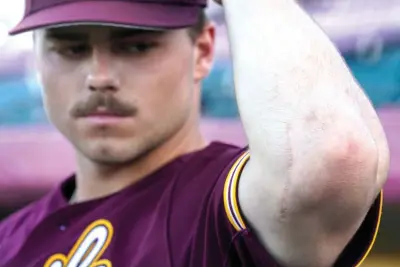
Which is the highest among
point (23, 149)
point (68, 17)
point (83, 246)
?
point (68, 17)

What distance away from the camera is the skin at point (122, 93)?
1071mm

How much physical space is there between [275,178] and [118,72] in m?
0.36

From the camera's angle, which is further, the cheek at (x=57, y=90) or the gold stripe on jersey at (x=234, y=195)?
the cheek at (x=57, y=90)

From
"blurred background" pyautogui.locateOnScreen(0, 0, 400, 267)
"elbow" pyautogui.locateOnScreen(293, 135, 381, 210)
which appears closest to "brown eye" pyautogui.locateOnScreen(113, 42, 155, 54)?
"elbow" pyautogui.locateOnScreen(293, 135, 381, 210)

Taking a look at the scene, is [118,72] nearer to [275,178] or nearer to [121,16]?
[121,16]

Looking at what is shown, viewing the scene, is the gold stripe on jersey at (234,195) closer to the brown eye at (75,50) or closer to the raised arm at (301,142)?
the raised arm at (301,142)

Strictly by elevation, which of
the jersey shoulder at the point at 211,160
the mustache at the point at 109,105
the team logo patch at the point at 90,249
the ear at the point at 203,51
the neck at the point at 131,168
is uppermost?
the ear at the point at 203,51

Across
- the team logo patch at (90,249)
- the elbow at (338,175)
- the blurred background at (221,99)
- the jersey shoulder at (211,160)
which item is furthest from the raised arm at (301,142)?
the blurred background at (221,99)

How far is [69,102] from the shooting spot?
1114mm

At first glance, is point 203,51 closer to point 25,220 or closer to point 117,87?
point 117,87

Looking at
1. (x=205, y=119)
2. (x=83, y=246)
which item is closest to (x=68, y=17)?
(x=83, y=246)

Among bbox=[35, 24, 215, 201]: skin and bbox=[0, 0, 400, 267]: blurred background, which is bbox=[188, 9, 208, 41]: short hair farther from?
bbox=[0, 0, 400, 267]: blurred background

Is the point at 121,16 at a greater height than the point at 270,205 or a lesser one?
greater

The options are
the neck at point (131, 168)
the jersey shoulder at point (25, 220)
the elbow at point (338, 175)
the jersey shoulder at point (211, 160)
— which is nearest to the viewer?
the elbow at point (338, 175)
